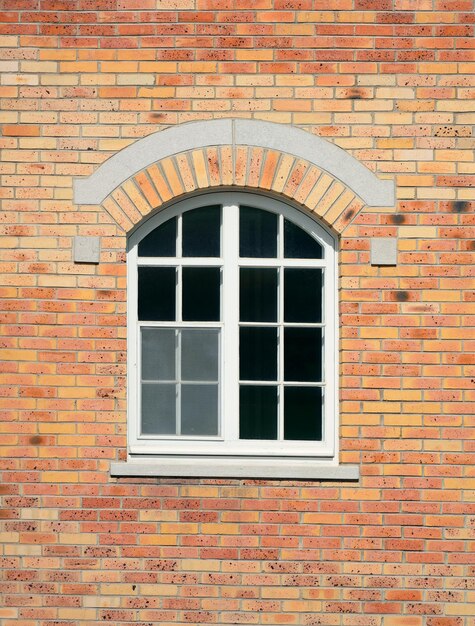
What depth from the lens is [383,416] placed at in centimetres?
645

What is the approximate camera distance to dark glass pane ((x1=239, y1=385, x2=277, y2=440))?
663cm

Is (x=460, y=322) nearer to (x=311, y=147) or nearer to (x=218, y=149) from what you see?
(x=311, y=147)

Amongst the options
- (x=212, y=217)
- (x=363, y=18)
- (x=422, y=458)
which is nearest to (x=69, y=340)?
(x=212, y=217)

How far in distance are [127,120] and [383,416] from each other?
2.59m

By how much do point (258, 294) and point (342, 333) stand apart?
63 cm

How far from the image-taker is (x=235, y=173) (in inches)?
257

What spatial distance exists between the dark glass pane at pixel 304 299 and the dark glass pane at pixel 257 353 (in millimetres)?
178

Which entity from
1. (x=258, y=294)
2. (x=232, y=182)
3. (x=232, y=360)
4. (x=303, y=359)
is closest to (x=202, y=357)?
(x=232, y=360)

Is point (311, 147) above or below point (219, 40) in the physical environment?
below

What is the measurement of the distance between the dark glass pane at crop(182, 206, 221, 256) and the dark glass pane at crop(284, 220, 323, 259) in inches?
18.3

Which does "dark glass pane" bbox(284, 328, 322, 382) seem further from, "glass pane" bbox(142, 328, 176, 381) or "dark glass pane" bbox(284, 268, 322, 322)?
"glass pane" bbox(142, 328, 176, 381)

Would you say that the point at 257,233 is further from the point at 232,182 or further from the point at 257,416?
the point at 257,416

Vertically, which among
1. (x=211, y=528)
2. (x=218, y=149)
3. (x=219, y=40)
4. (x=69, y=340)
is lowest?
(x=211, y=528)

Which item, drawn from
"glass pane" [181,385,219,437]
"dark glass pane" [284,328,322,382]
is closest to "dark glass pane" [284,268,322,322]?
"dark glass pane" [284,328,322,382]
